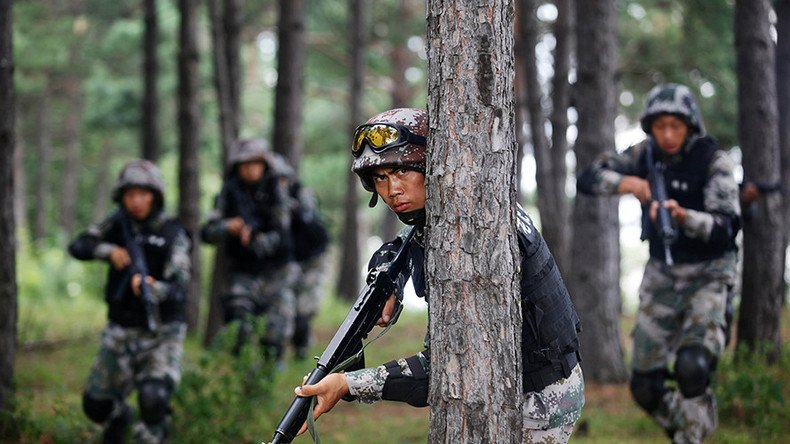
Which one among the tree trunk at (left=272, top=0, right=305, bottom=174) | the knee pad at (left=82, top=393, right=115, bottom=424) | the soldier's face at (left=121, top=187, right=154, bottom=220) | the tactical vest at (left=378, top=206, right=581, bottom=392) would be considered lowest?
the knee pad at (left=82, top=393, right=115, bottom=424)

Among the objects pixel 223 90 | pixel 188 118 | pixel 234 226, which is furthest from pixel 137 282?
pixel 223 90

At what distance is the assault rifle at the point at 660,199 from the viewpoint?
6.46 meters

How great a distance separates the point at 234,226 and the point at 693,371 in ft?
16.7

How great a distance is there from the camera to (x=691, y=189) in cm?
681

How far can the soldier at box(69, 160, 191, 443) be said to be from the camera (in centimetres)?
702

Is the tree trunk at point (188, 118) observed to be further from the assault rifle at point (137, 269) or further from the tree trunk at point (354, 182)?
the tree trunk at point (354, 182)

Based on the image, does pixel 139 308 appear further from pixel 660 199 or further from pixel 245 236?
pixel 660 199

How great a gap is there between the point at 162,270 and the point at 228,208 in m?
2.91

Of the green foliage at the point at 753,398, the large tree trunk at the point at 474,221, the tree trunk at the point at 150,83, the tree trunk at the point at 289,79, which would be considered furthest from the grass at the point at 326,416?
the tree trunk at the point at 150,83

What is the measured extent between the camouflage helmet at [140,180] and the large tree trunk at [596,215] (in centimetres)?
419

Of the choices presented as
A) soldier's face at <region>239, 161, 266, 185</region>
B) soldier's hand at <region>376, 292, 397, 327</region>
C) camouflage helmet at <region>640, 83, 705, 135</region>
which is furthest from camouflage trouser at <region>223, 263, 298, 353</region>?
soldier's hand at <region>376, 292, 397, 327</region>

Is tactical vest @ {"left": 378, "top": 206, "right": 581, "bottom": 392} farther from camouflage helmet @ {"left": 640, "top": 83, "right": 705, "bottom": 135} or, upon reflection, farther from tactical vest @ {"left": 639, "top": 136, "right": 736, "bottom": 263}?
camouflage helmet @ {"left": 640, "top": 83, "right": 705, "bottom": 135}

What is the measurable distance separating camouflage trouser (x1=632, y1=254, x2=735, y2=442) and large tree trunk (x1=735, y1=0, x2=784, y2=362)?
2046 millimetres

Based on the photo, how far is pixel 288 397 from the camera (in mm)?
9562
